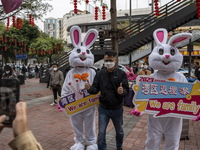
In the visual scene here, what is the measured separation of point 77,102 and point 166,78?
1606mm

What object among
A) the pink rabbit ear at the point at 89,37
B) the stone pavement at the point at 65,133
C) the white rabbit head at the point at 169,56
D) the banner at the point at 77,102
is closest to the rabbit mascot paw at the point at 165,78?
the white rabbit head at the point at 169,56

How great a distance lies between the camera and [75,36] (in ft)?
13.1

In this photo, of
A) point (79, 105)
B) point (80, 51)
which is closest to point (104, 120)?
point (79, 105)

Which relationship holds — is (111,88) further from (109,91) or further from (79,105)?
(79,105)

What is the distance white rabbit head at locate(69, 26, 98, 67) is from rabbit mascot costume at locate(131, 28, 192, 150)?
119 centimetres

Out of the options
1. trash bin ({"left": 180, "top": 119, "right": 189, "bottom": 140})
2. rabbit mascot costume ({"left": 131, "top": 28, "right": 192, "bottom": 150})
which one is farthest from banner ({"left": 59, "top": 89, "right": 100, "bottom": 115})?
trash bin ({"left": 180, "top": 119, "right": 189, "bottom": 140})

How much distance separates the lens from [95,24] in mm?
38625

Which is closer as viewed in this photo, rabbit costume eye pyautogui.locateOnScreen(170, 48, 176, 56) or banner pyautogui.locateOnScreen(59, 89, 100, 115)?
rabbit costume eye pyautogui.locateOnScreen(170, 48, 176, 56)

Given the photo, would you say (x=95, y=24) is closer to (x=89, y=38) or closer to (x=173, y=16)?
(x=173, y=16)

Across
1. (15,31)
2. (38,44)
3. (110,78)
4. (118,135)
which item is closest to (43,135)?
(118,135)

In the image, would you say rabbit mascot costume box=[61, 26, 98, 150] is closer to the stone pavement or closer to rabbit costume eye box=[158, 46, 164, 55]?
the stone pavement

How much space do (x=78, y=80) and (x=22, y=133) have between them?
2701 millimetres

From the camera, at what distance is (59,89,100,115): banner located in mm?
3682

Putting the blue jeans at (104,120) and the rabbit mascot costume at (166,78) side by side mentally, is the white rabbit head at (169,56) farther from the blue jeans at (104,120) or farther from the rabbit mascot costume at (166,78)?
the blue jeans at (104,120)
